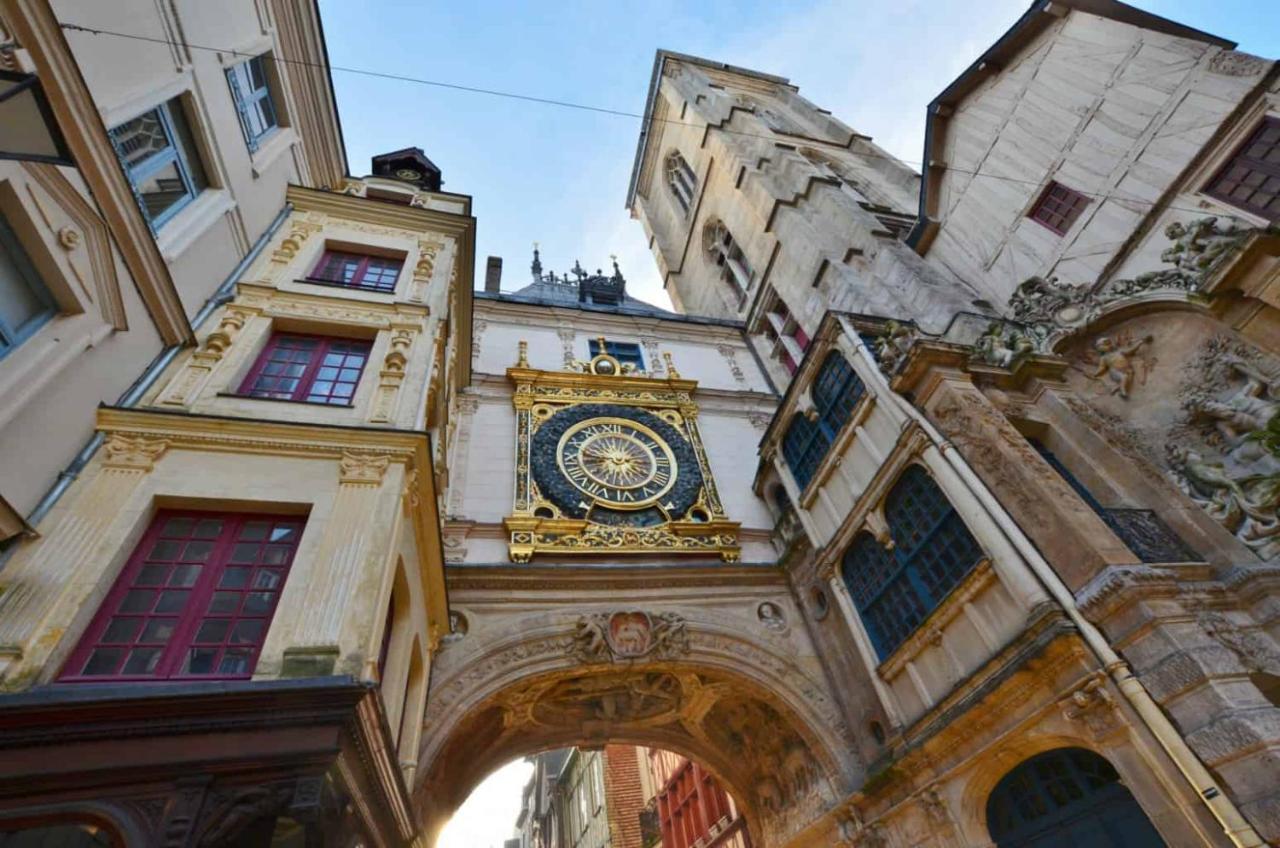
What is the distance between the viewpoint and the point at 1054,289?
10734 millimetres

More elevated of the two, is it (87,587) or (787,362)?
(787,362)

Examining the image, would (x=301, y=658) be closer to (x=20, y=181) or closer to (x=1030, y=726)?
(x=20, y=181)

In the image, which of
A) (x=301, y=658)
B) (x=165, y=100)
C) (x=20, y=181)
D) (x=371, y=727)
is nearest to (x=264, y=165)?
(x=165, y=100)

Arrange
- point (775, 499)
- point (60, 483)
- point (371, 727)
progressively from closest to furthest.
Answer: point (371, 727) < point (60, 483) < point (775, 499)

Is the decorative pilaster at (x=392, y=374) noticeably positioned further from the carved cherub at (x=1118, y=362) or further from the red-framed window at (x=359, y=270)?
the carved cherub at (x=1118, y=362)

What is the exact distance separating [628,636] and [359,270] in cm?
920

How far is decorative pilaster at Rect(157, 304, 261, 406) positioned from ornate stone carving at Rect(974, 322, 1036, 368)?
1184 cm

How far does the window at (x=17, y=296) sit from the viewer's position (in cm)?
566

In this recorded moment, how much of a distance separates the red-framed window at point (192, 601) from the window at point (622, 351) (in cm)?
1243

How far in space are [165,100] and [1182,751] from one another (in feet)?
48.0

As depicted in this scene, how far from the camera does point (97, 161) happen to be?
21.6ft

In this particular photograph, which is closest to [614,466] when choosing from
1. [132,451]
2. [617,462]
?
[617,462]

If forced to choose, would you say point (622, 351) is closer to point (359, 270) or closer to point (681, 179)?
point (359, 270)

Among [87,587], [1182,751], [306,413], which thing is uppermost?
[306,413]
